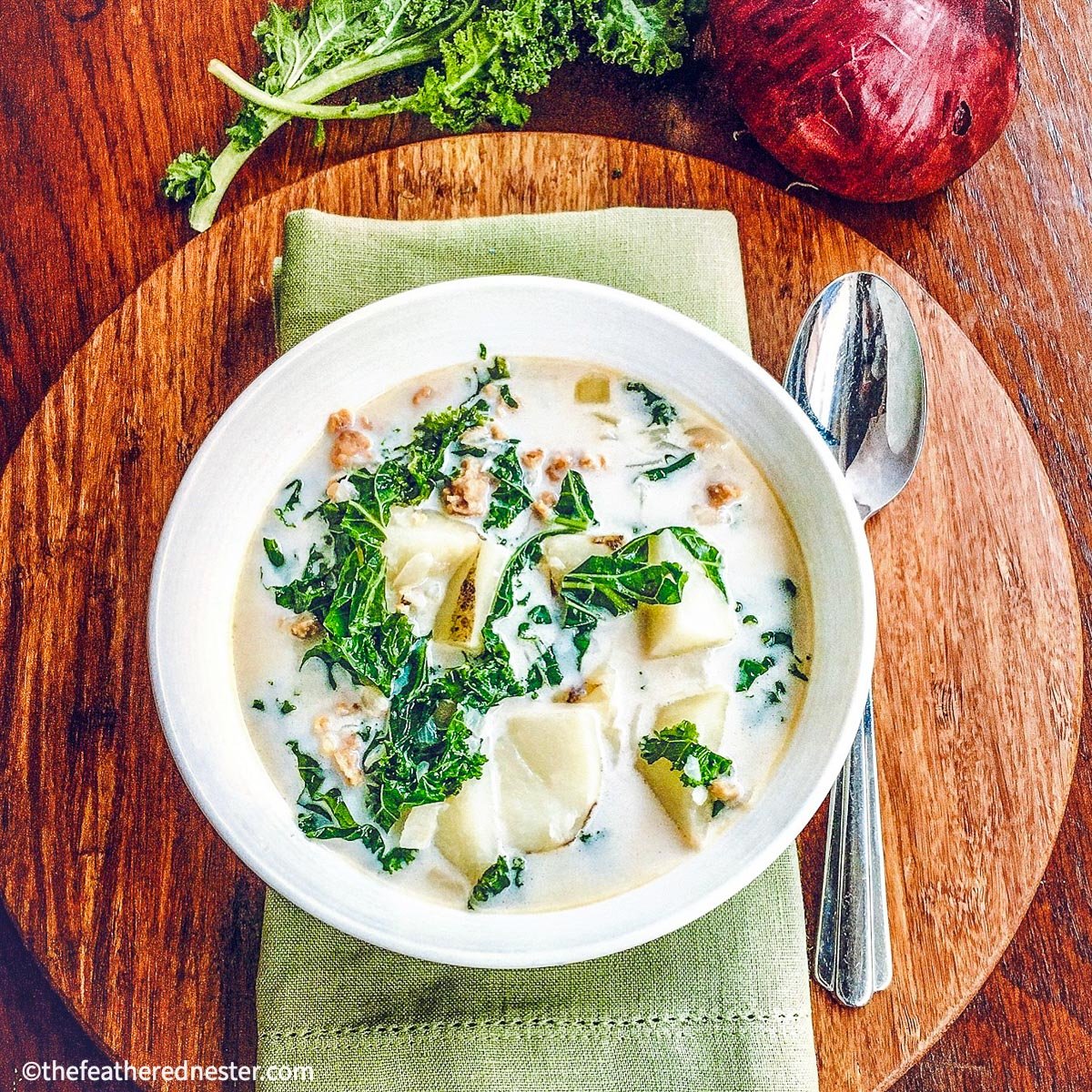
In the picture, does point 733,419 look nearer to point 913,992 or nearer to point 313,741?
point 313,741

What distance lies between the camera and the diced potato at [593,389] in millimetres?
2096

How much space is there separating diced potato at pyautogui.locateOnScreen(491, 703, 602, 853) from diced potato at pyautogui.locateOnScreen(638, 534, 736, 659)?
0.60ft

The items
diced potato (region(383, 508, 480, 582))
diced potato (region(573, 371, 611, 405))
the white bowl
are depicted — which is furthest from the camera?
diced potato (region(573, 371, 611, 405))

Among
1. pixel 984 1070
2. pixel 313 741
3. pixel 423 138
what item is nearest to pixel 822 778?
pixel 313 741

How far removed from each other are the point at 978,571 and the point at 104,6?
248 centimetres

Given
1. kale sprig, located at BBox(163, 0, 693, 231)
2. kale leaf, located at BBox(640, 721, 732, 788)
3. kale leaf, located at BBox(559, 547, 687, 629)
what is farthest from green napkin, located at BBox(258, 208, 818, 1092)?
kale sprig, located at BBox(163, 0, 693, 231)

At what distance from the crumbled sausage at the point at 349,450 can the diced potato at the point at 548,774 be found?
577mm

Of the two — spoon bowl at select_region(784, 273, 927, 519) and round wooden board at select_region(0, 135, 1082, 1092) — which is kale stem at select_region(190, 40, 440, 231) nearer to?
round wooden board at select_region(0, 135, 1082, 1092)

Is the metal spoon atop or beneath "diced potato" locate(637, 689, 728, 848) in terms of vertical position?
atop

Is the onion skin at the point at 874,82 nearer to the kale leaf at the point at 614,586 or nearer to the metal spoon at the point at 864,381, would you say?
the metal spoon at the point at 864,381

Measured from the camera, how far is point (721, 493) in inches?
79.6

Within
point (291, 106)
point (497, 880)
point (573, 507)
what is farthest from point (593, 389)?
point (291, 106)

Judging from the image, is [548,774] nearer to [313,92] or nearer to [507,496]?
[507,496]

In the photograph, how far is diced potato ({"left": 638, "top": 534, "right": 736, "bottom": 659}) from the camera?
6.30 feet
